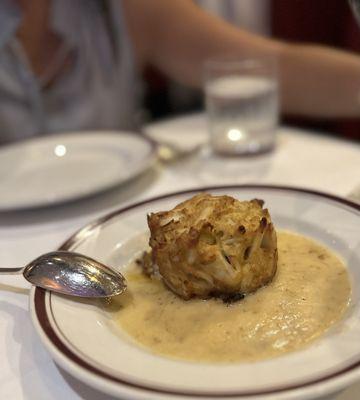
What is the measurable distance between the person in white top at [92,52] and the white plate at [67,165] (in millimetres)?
415

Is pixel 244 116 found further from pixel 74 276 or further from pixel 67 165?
pixel 74 276

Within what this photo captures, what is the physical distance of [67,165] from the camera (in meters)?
1.00

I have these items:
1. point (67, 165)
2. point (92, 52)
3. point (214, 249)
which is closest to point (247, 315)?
point (214, 249)

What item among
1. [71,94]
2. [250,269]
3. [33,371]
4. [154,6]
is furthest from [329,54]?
[33,371]

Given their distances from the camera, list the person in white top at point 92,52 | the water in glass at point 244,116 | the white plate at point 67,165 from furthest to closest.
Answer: the person in white top at point 92,52
the water in glass at point 244,116
the white plate at point 67,165

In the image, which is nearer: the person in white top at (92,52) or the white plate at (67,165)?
the white plate at (67,165)

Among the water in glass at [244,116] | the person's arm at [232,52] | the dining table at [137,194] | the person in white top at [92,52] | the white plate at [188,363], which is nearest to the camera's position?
the white plate at [188,363]

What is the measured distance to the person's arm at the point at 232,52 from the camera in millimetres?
1187

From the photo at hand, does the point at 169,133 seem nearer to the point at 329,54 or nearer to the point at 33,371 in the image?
the point at 329,54

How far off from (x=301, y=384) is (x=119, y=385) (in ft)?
0.42

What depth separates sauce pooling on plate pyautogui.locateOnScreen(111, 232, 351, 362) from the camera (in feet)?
1.46

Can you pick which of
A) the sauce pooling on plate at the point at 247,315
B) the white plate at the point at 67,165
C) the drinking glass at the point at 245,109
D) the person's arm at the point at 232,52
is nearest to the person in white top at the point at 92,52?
the person's arm at the point at 232,52

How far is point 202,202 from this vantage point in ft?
1.80

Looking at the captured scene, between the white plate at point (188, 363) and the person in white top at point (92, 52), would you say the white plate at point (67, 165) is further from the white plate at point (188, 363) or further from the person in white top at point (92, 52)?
the person in white top at point (92, 52)
